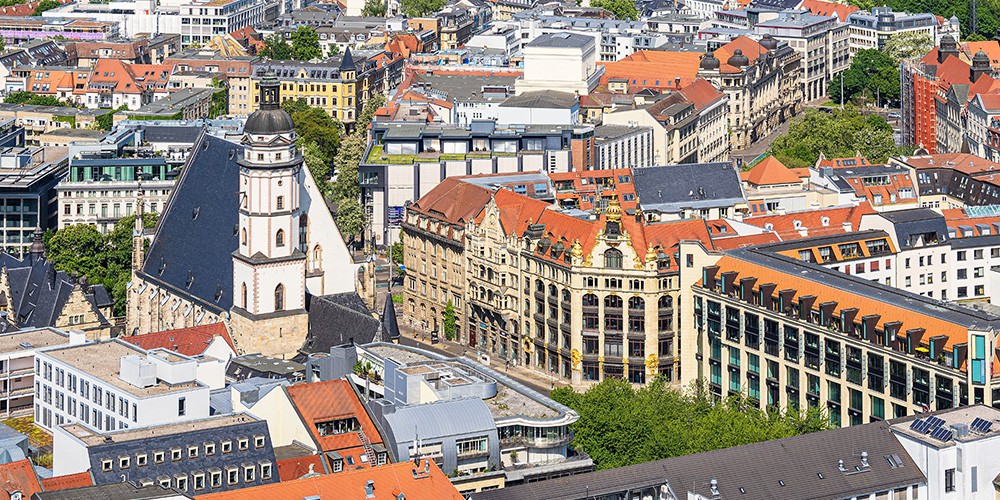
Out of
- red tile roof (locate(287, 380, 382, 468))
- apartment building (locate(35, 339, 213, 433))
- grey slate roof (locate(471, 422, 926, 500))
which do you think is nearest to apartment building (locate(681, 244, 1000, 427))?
grey slate roof (locate(471, 422, 926, 500))

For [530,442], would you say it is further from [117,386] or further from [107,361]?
[107,361]

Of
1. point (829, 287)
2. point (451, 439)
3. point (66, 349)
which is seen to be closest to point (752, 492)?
point (451, 439)

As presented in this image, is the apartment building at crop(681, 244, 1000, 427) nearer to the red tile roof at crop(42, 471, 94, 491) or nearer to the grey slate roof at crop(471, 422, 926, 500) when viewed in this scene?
the grey slate roof at crop(471, 422, 926, 500)

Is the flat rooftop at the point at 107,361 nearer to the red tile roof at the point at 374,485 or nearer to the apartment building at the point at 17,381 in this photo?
the apartment building at the point at 17,381

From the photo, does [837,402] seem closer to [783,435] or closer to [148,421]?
[783,435]

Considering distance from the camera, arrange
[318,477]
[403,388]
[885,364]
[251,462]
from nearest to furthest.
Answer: [318,477] < [251,462] < [403,388] < [885,364]
